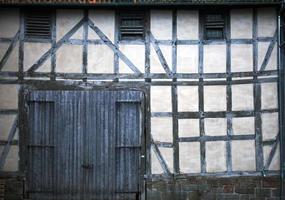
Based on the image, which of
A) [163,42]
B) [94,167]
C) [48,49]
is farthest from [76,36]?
[94,167]

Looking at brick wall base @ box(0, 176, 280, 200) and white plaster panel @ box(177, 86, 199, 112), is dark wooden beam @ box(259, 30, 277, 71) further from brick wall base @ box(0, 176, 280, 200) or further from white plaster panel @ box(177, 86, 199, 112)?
brick wall base @ box(0, 176, 280, 200)

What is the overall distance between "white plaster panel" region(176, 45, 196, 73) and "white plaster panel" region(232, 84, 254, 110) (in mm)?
1044

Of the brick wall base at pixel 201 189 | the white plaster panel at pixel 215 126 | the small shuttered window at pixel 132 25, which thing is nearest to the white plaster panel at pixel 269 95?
the white plaster panel at pixel 215 126

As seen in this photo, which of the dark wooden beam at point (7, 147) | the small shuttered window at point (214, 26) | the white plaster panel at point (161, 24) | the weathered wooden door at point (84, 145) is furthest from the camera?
the small shuttered window at point (214, 26)

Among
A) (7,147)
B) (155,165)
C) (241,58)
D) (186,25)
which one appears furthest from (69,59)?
(241,58)

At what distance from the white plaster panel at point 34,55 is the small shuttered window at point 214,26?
12.2ft

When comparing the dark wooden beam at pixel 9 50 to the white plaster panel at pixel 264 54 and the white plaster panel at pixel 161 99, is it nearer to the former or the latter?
the white plaster panel at pixel 161 99

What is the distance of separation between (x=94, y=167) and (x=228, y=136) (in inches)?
124

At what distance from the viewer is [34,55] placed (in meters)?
10.4

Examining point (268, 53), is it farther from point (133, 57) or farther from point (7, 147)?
point (7, 147)

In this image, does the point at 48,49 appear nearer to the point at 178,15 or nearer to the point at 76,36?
the point at 76,36

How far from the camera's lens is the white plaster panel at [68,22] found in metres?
10.5

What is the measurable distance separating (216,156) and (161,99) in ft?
5.96

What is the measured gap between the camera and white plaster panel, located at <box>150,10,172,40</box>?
1055 centimetres
